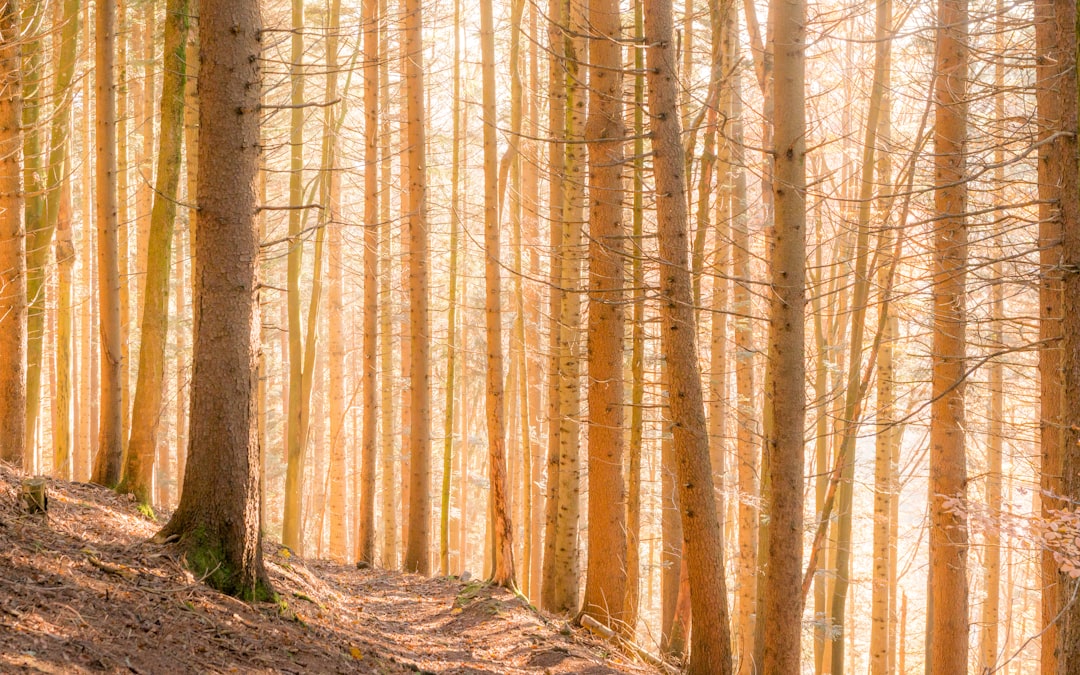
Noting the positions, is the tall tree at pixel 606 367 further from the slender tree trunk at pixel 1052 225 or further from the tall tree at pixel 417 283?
the slender tree trunk at pixel 1052 225

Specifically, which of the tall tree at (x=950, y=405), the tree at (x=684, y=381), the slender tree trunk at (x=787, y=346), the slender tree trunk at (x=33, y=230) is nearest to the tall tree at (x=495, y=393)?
the tree at (x=684, y=381)

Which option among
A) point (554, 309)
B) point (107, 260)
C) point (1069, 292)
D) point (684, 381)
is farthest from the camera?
point (554, 309)

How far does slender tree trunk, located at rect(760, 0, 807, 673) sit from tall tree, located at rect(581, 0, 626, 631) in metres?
1.75

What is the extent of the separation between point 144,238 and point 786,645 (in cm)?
1692

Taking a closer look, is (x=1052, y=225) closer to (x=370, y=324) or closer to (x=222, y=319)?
(x=222, y=319)

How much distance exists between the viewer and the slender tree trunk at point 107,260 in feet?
24.9

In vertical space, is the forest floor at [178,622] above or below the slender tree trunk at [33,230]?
below

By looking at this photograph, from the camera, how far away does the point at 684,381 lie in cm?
637

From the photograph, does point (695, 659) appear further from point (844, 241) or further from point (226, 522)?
point (844, 241)

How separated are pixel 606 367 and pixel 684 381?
1.57 m

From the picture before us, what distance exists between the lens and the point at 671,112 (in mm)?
6344

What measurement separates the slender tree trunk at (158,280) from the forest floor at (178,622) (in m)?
0.44

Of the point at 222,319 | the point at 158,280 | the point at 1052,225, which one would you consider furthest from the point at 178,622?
the point at 1052,225

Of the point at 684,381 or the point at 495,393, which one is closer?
the point at 684,381
